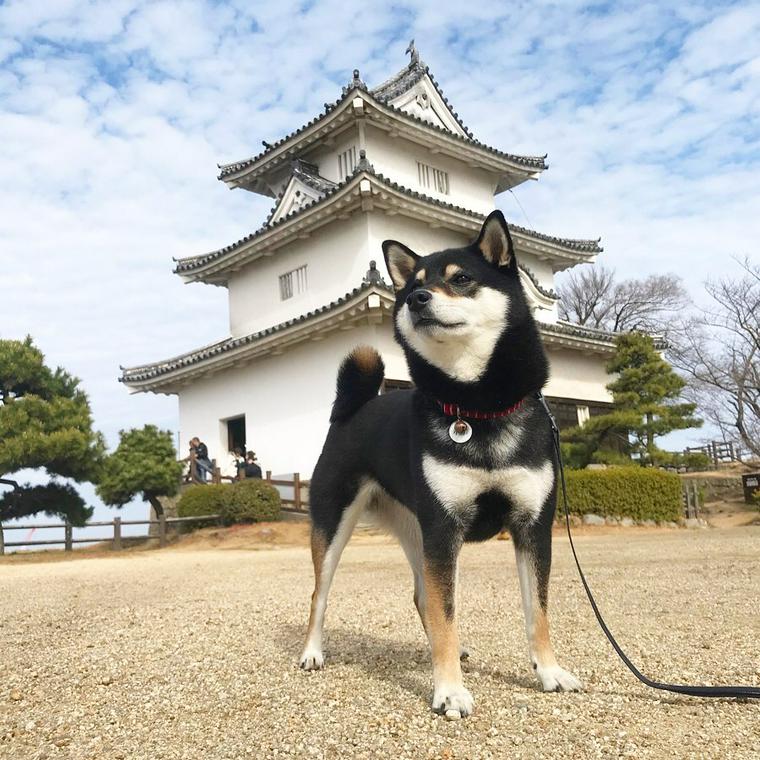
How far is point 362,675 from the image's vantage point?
321 cm

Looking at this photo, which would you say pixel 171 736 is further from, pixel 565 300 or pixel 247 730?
pixel 565 300

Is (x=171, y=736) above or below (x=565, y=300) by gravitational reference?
below

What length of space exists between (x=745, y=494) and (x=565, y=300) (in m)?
17.2

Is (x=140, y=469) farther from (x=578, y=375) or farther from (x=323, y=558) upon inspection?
(x=323, y=558)

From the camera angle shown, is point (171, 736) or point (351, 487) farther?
point (351, 487)

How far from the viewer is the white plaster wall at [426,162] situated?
18.9 meters

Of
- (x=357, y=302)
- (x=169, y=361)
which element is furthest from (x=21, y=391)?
(x=357, y=302)

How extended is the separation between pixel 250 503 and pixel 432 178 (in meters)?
10.8

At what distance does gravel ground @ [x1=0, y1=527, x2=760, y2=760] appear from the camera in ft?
7.72

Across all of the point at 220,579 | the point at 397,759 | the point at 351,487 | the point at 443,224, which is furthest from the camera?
the point at 443,224

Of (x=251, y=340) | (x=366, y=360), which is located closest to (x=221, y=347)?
(x=251, y=340)

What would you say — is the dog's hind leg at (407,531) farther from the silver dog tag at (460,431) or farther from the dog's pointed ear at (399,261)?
the dog's pointed ear at (399,261)

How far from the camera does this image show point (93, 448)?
16.2 metres

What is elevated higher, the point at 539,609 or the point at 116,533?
the point at 539,609
